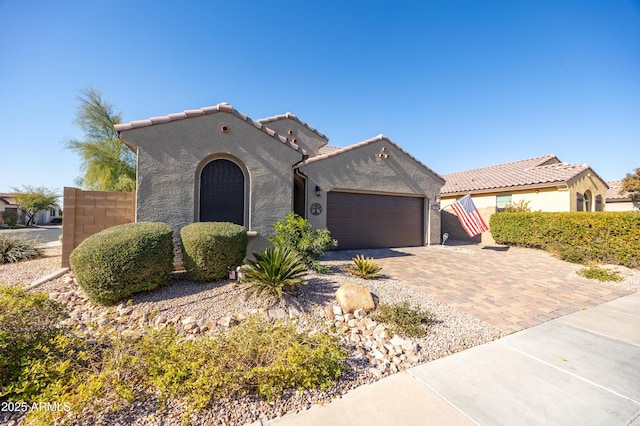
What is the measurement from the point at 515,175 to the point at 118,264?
21.7 metres

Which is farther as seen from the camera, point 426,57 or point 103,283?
point 426,57

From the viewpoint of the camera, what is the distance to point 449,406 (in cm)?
273

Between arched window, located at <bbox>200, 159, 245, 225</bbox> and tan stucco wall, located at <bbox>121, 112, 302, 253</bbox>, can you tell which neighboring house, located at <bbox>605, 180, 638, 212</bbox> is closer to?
tan stucco wall, located at <bbox>121, 112, 302, 253</bbox>

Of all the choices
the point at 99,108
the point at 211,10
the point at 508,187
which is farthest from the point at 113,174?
the point at 508,187

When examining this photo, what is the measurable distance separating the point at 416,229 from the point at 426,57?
8390 mm

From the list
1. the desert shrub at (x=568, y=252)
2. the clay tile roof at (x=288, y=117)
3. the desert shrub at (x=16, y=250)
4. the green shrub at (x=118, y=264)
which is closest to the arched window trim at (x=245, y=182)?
the green shrub at (x=118, y=264)

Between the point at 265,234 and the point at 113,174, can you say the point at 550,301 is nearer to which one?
the point at 265,234

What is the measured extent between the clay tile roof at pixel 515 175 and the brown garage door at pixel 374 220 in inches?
289

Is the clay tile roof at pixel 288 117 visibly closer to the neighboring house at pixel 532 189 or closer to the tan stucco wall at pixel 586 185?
the neighboring house at pixel 532 189

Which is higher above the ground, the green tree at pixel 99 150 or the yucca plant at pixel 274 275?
the green tree at pixel 99 150

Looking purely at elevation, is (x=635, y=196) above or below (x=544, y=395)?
above

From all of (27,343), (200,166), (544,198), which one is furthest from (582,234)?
(27,343)

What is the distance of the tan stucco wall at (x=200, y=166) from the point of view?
22.4ft

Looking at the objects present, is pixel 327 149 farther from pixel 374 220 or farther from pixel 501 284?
pixel 501 284
